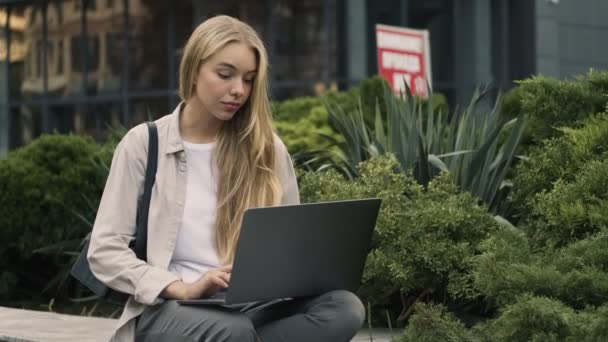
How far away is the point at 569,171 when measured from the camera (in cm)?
488

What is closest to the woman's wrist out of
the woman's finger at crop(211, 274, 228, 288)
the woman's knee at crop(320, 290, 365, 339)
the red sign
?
the woman's finger at crop(211, 274, 228, 288)

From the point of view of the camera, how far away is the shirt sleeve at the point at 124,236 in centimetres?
358

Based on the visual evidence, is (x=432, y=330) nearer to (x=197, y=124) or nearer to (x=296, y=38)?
(x=197, y=124)

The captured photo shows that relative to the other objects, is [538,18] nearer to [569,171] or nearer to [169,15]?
[169,15]

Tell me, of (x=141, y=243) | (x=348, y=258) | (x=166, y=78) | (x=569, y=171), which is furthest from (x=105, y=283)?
(x=166, y=78)

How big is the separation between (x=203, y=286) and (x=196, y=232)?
9.8 inches

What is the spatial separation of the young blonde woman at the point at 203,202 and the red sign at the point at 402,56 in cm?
733

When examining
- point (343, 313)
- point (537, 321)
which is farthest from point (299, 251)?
point (537, 321)

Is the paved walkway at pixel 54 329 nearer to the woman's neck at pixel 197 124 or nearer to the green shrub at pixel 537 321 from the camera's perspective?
the green shrub at pixel 537 321

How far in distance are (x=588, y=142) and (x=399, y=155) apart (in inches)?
59.2

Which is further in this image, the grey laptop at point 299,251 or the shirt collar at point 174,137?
the shirt collar at point 174,137

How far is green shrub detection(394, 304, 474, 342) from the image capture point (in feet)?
13.9

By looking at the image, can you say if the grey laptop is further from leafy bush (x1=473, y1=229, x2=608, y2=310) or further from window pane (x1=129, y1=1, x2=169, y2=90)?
window pane (x1=129, y1=1, x2=169, y2=90)

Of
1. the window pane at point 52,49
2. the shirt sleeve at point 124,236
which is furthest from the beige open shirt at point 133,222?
the window pane at point 52,49
